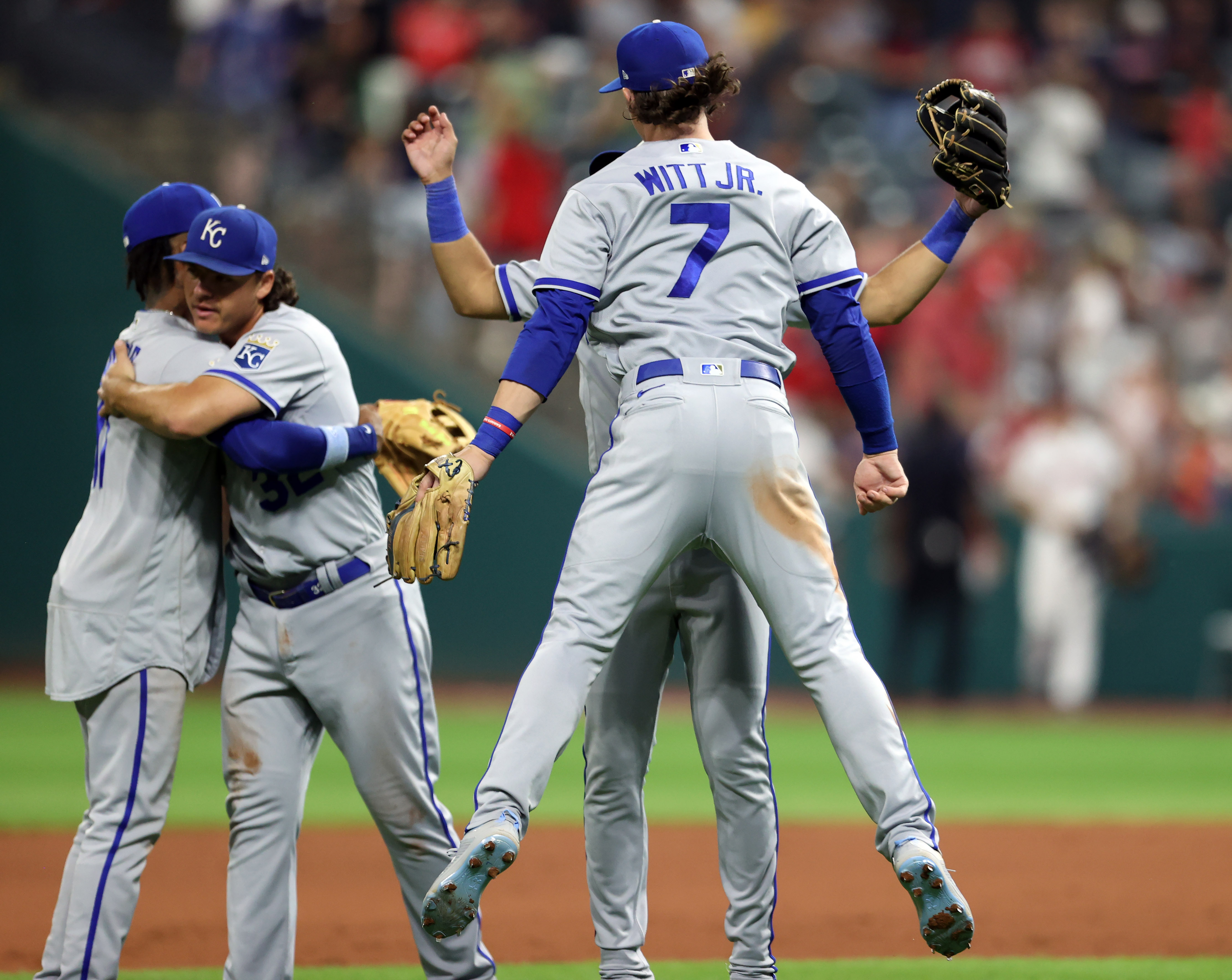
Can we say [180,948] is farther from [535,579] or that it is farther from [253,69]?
[253,69]

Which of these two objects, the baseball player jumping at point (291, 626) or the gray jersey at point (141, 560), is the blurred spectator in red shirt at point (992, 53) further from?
the gray jersey at point (141, 560)

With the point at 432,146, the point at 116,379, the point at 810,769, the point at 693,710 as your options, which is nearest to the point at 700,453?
the point at 693,710

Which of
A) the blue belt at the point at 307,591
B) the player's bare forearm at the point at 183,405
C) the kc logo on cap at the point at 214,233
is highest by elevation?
the kc logo on cap at the point at 214,233

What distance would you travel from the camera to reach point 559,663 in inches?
127

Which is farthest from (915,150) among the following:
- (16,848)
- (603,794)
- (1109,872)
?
(603,794)

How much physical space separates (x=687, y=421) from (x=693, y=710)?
0.77 metres

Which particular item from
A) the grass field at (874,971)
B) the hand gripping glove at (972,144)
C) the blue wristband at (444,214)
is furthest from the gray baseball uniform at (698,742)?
the hand gripping glove at (972,144)

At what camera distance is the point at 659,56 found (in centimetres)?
338

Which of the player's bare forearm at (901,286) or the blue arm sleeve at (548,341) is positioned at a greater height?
the player's bare forearm at (901,286)

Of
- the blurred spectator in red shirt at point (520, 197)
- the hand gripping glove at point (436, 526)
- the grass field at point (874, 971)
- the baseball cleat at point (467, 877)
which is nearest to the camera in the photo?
the baseball cleat at point (467, 877)

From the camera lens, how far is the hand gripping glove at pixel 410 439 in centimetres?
388

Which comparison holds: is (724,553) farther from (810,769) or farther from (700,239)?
(810,769)

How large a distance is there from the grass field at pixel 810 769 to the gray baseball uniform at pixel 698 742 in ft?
11.5

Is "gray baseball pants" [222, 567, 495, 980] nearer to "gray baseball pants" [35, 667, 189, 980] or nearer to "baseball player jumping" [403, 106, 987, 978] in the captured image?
"gray baseball pants" [35, 667, 189, 980]
